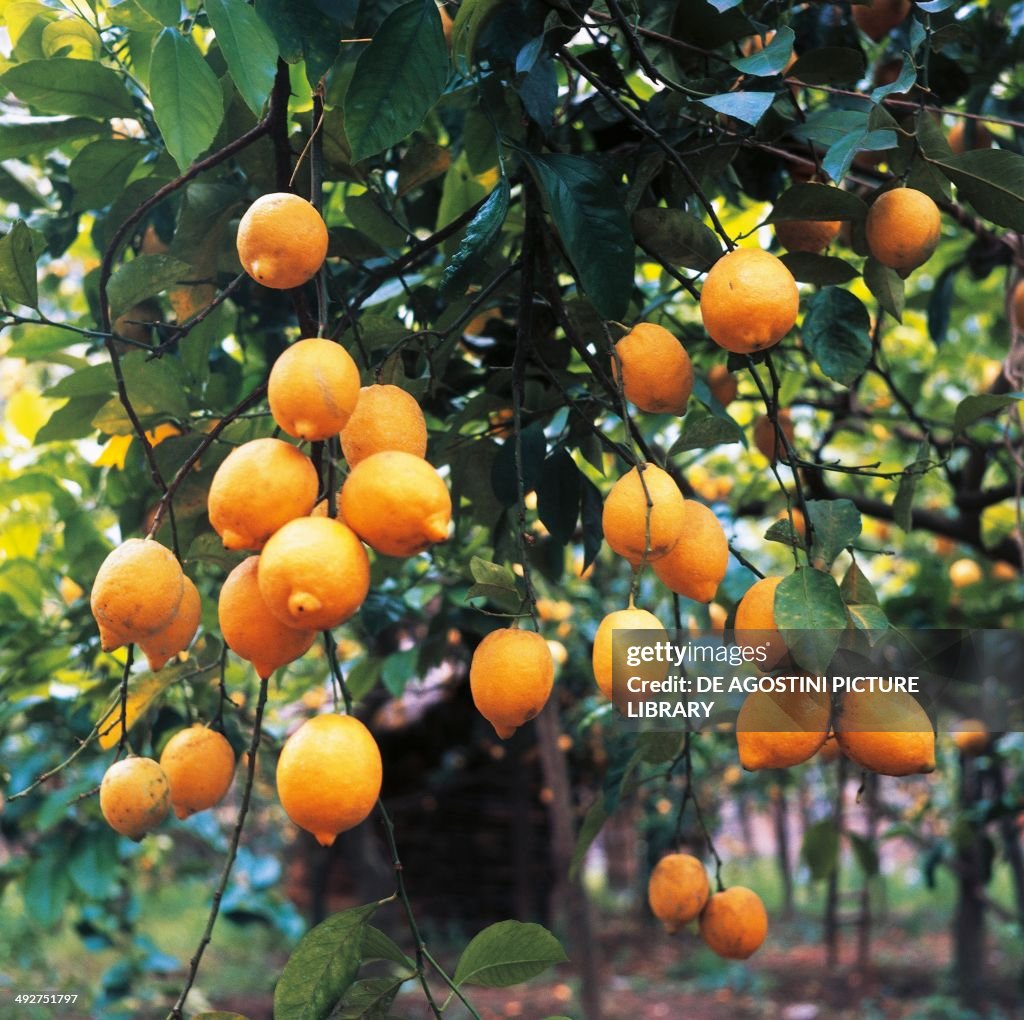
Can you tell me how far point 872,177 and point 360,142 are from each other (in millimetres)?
893

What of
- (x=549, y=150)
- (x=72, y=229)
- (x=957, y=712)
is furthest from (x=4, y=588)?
(x=957, y=712)

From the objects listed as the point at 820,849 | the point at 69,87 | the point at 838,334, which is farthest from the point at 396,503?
the point at 820,849

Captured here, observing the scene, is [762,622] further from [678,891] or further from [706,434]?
[678,891]

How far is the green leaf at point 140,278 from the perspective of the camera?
87 cm

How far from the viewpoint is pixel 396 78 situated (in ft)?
2.37

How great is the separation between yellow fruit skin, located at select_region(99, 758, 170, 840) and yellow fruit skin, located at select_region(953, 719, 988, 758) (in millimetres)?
1765

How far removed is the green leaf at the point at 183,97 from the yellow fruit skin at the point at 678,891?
819mm

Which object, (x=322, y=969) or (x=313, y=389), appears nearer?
(x=313, y=389)

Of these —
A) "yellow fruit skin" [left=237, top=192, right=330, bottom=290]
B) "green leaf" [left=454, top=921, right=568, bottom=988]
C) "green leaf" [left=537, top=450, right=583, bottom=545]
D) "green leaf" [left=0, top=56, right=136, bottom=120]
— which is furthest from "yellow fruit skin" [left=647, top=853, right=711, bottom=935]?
"green leaf" [left=0, top=56, right=136, bottom=120]

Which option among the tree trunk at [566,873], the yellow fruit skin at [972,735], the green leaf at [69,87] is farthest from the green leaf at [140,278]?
the yellow fruit skin at [972,735]

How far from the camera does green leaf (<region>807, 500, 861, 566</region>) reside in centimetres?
77

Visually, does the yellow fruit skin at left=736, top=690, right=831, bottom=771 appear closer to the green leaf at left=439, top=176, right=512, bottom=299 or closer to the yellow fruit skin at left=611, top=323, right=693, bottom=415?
the yellow fruit skin at left=611, top=323, right=693, bottom=415

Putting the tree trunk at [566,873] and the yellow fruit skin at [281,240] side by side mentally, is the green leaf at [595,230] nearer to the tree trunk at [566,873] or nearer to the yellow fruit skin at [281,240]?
the yellow fruit skin at [281,240]

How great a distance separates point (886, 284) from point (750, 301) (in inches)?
10.2
